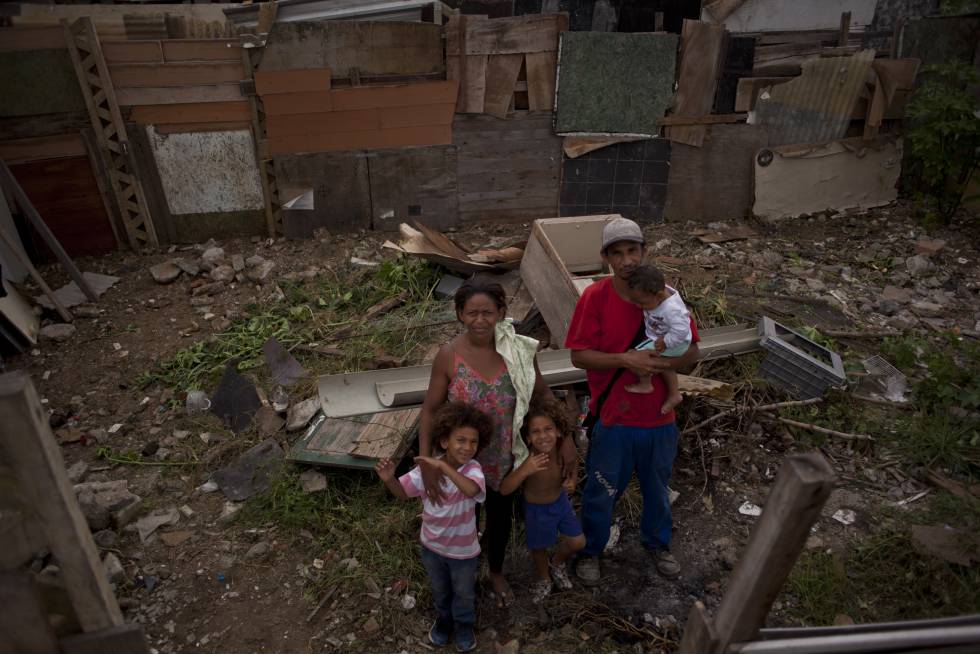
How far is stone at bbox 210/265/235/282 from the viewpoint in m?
7.04

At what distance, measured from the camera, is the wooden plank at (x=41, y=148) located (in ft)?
23.0

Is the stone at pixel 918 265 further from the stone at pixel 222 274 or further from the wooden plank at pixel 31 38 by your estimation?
the wooden plank at pixel 31 38

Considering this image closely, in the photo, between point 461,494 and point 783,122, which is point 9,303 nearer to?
point 461,494

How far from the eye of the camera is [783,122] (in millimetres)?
8258

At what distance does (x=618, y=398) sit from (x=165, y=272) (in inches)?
239

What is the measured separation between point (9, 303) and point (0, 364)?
0.88 metres

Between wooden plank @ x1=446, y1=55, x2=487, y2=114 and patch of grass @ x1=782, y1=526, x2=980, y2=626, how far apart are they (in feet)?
20.9

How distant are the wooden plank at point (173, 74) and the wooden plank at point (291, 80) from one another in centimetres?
28

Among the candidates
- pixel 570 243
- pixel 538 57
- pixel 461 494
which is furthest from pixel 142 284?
pixel 461 494

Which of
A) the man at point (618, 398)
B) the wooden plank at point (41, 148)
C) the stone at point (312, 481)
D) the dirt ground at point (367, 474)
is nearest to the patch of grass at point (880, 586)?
the dirt ground at point (367, 474)

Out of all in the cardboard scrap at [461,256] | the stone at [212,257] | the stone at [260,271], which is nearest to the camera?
the cardboard scrap at [461,256]

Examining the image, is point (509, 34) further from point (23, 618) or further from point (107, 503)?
point (23, 618)

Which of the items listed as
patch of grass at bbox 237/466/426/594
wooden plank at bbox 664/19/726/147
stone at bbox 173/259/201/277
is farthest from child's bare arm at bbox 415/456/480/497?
wooden plank at bbox 664/19/726/147

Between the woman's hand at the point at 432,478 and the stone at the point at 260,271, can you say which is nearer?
the woman's hand at the point at 432,478
